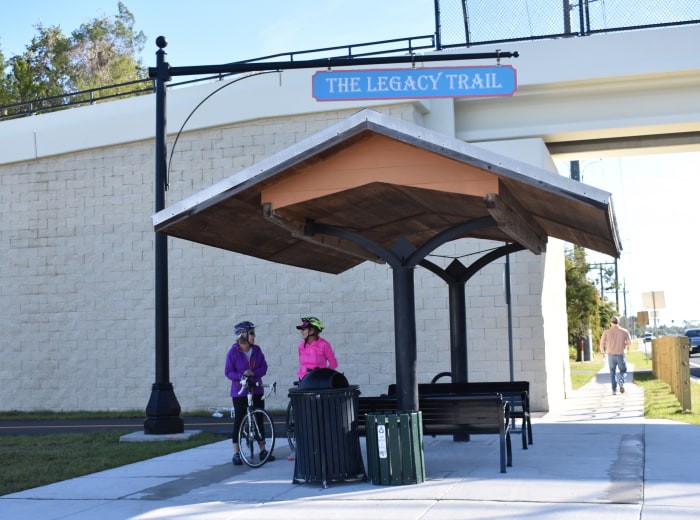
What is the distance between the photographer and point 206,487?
936 cm

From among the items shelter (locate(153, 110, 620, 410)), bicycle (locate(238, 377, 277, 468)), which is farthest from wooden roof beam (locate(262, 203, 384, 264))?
bicycle (locate(238, 377, 277, 468))

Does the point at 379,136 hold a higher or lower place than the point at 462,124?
lower

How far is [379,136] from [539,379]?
991 cm

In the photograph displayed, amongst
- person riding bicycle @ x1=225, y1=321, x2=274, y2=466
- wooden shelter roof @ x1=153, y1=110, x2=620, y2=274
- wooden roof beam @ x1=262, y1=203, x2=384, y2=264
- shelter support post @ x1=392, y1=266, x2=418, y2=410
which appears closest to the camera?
wooden shelter roof @ x1=153, y1=110, x2=620, y2=274

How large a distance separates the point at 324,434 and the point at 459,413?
1743 mm

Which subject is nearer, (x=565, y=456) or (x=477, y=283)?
(x=565, y=456)

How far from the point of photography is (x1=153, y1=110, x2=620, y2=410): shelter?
8.95 m

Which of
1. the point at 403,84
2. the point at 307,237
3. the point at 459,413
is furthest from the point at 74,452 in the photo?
the point at 403,84

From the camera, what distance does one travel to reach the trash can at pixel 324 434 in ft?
29.9

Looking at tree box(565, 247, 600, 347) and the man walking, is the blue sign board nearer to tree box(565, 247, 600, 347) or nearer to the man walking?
the man walking

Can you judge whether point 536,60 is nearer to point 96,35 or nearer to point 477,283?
point 477,283

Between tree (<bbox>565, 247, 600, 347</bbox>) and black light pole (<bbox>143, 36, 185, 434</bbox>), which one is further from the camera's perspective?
tree (<bbox>565, 247, 600, 347</bbox>)

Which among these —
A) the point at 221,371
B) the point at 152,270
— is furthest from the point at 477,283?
the point at 152,270

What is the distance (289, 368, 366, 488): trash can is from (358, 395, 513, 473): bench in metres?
0.51
